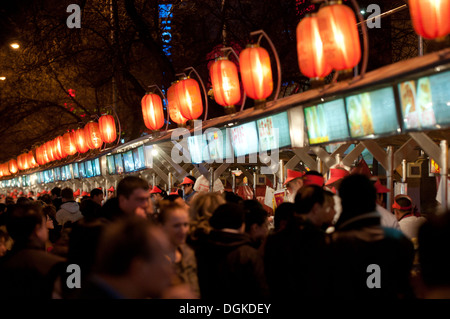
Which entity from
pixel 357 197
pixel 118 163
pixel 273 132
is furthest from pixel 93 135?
pixel 357 197

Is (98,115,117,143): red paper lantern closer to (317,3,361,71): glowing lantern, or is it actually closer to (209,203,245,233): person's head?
(317,3,361,71): glowing lantern

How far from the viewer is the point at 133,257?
2.46m

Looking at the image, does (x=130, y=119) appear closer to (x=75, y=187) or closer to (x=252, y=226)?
(x=75, y=187)

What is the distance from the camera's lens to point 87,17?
18.9 meters

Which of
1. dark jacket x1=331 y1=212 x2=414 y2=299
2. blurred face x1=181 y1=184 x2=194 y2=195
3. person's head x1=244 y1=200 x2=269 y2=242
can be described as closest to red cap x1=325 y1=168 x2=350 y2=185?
person's head x1=244 y1=200 x2=269 y2=242

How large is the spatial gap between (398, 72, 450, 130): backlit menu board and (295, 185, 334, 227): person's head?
75.3 inches

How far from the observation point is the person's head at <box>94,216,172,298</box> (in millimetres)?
2449

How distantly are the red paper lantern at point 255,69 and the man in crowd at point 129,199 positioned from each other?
3.99m

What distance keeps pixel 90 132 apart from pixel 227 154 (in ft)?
32.0

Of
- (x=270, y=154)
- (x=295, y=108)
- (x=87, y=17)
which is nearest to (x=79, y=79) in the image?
(x=87, y=17)

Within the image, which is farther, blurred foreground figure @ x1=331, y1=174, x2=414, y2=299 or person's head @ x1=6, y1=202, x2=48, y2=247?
person's head @ x1=6, y1=202, x2=48, y2=247

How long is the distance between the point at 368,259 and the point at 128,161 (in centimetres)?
1350

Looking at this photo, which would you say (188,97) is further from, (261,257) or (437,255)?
(437,255)

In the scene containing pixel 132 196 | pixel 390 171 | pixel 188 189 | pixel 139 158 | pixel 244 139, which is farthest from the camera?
pixel 139 158
